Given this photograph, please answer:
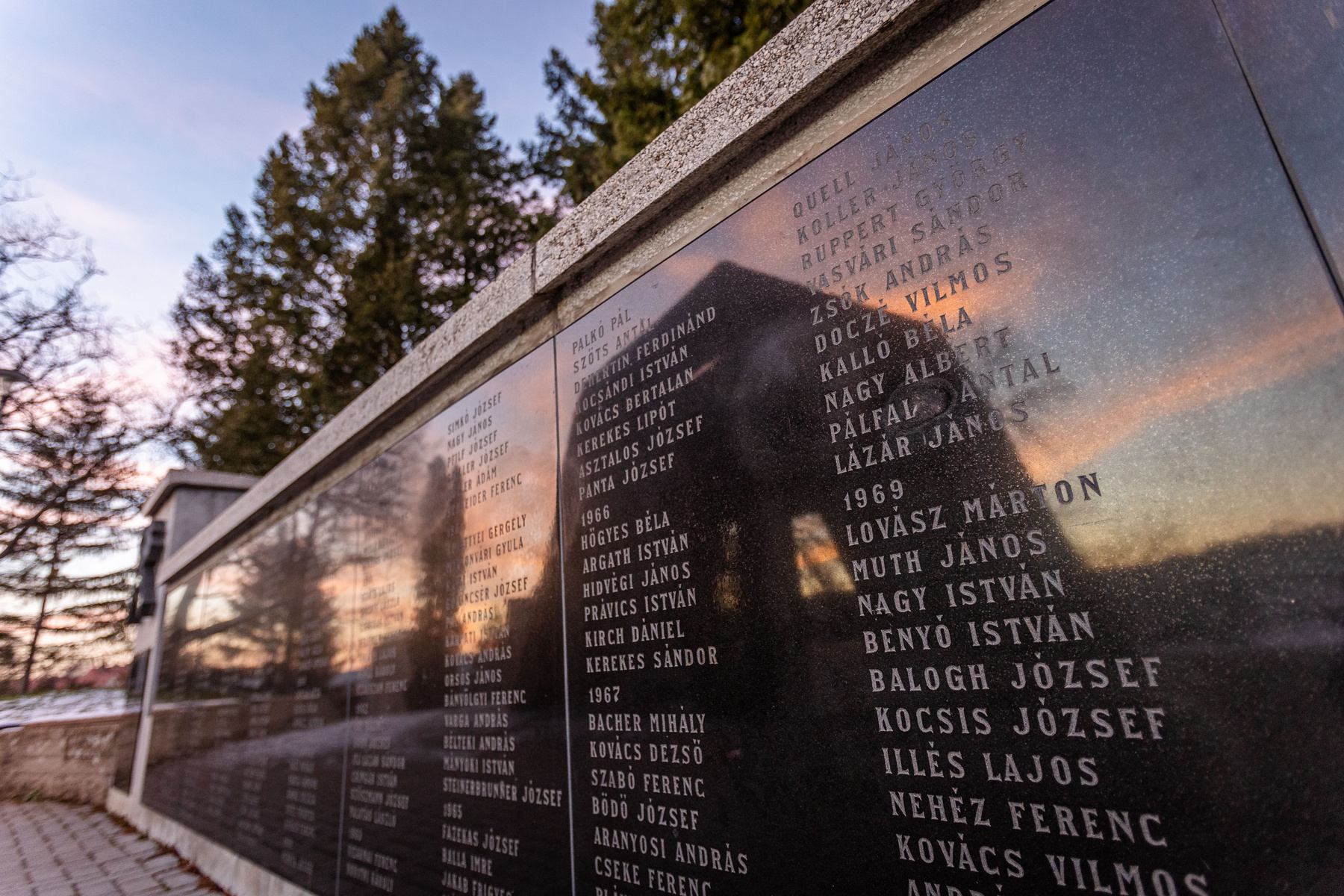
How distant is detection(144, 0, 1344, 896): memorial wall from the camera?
50.4 inches

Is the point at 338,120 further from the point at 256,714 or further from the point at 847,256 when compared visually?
the point at 847,256

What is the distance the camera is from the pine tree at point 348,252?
16266mm

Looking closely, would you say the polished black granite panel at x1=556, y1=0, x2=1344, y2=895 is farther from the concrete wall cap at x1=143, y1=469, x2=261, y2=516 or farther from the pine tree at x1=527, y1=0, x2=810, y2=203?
the concrete wall cap at x1=143, y1=469, x2=261, y2=516

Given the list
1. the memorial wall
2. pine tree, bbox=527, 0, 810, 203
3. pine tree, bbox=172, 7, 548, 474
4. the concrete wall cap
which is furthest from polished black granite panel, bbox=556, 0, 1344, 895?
pine tree, bbox=172, 7, 548, 474

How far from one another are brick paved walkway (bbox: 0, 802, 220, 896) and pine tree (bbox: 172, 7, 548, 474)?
8.83m

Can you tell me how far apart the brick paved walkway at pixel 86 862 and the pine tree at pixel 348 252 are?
348 inches

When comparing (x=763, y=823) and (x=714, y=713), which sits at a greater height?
(x=714, y=713)

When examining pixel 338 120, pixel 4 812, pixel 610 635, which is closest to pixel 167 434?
pixel 4 812

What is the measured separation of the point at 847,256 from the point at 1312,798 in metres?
1.65

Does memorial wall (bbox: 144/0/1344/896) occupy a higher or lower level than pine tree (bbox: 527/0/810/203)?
lower

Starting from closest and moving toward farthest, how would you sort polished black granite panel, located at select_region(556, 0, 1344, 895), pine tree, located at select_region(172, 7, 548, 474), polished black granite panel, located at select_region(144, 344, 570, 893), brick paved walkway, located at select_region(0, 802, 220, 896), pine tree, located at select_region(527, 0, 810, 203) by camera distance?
polished black granite panel, located at select_region(556, 0, 1344, 895)
polished black granite panel, located at select_region(144, 344, 570, 893)
brick paved walkway, located at select_region(0, 802, 220, 896)
pine tree, located at select_region(527, 0, 810, 203)
pine tree, located at select_region(172, 7, 548, 474)

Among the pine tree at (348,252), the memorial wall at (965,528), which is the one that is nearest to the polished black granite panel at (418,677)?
the memorial wall at (965,528)

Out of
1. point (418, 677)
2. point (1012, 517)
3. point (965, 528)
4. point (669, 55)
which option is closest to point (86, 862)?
point (418, 677)

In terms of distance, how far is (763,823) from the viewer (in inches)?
77.2
